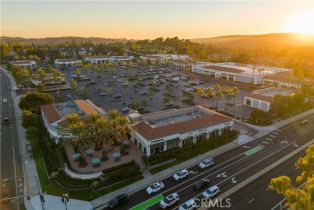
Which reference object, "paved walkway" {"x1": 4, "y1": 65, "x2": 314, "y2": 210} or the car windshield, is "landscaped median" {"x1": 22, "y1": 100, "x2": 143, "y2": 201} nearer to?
"paved walkway" {"x1": 4, "y1": 65, "x2": 314, "y2": 210}

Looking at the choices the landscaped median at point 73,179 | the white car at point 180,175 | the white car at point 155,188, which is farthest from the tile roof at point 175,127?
the white car at point 155,188

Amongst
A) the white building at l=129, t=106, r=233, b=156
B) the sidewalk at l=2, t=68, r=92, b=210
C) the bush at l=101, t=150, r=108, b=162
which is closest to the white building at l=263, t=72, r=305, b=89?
the white building at l=129, t=106, r=233, b=156

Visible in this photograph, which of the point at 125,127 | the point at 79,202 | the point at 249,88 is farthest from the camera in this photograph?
the point at 249,88

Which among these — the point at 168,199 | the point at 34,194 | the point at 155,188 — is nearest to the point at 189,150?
the point at 155,188

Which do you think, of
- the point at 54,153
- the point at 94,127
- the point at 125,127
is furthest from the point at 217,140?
the point at 54,153

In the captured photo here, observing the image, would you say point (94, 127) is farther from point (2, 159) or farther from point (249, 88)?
point (249, 88)
